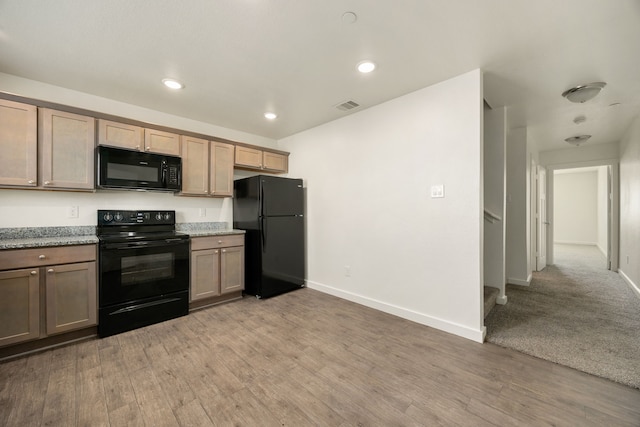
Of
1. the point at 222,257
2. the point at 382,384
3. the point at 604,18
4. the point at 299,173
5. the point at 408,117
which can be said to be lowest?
the point at 382,384

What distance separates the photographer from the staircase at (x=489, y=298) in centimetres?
280

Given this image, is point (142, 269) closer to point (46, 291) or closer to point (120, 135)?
point (46, 291)

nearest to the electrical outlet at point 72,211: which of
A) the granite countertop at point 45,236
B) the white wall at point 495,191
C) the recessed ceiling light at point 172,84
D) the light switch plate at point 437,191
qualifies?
the granite countertop at point 45,236

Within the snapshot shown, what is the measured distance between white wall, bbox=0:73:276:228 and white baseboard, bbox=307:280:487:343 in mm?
2187

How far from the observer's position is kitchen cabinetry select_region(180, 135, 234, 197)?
317cm

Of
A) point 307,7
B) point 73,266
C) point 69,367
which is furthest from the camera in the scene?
point 73,266

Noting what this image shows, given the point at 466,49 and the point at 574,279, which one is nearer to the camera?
the point at 466,49

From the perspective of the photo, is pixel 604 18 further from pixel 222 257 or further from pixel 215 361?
pixel 222 257

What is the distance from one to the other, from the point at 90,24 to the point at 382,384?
10.5 feet

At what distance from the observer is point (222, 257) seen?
3.26 metres

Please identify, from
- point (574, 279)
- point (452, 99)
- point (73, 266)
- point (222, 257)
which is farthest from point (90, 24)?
point (574, 279)

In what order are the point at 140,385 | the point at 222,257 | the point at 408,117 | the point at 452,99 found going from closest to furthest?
the point at 140,385, the point at 452,99, the point at 408,117, the point at 222,257

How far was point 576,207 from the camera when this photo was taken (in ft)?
28.2

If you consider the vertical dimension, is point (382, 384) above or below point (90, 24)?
below
